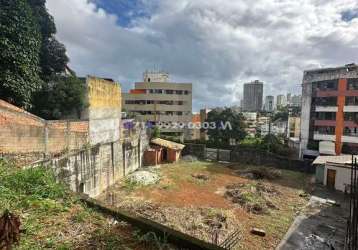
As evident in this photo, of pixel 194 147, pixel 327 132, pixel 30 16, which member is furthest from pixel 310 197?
pixel 30 16

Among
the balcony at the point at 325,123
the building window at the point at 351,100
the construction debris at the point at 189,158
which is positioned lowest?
the construction debris at the point at 189,158

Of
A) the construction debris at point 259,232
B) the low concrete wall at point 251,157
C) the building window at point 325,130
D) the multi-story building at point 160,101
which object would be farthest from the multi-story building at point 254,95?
the construction debris at point 259,232

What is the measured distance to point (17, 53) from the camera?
33.8 feet

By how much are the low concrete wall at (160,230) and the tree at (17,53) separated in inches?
367

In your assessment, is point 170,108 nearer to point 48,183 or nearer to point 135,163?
point 135,163

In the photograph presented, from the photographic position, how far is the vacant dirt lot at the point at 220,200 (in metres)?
8.36

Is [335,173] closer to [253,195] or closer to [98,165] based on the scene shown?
[253,195]

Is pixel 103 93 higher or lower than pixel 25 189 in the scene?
higher

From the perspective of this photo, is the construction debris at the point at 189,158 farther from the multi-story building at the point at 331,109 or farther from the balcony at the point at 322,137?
the balcony at the point at 322,137

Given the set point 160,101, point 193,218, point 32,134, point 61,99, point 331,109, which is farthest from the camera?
point 160,101

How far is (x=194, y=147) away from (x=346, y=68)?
15882 mm

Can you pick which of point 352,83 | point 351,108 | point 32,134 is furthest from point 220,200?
point 352,83

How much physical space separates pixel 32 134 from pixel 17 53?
467 centimetres

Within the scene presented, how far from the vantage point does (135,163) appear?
17.3m
